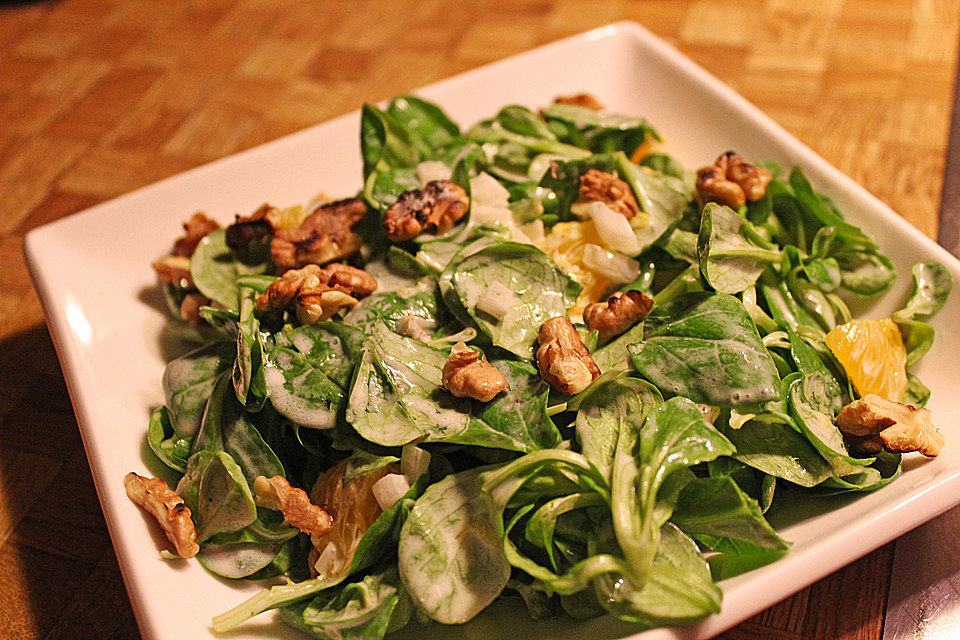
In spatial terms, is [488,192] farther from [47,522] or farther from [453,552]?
[47,522]

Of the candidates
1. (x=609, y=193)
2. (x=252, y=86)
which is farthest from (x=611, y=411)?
(x=252, y=86)

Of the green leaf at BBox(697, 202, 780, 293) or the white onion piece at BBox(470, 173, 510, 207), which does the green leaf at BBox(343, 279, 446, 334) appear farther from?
the green leaf at BBox(697, 202, 780, 293)

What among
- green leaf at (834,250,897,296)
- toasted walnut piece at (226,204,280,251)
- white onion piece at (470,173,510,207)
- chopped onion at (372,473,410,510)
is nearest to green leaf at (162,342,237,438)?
toasted walnut piece at (226,204,280,251)

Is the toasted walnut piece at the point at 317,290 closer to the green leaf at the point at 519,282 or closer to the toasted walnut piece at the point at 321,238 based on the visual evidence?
the toasted walnut piece at the point at 321,238

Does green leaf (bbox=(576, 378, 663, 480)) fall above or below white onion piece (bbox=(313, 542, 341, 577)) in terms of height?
above

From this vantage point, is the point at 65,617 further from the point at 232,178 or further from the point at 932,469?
the point at 932,469

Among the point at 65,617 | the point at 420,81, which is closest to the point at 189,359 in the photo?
the point at 65,617
